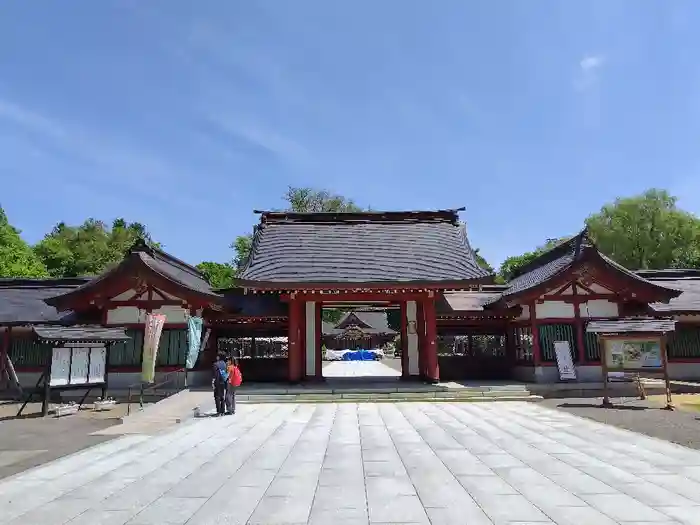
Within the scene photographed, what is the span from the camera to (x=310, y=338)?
61.8ft

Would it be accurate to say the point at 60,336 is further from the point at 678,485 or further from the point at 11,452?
the point at 678,485

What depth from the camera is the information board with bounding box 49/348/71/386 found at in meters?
13.6

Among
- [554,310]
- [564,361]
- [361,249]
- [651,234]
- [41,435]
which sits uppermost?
[651,234]

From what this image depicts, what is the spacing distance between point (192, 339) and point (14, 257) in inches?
1407

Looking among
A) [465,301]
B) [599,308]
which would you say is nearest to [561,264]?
[599,308]

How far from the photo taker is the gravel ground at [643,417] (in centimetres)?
960

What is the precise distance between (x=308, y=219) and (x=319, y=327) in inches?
244

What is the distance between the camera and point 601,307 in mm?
18688

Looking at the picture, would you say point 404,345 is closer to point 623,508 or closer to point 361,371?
point 361,371

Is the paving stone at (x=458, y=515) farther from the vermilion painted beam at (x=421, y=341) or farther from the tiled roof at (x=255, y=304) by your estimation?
the tiled roof at (x=255, y=304)

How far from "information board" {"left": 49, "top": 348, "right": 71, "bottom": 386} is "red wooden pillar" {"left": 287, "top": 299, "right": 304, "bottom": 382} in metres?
7.29

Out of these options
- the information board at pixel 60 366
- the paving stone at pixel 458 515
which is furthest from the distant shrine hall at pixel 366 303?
the paving stone at pixel 458 515

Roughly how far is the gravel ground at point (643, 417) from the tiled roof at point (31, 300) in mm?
18317

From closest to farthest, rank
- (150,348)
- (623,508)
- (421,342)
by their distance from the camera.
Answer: (623,508)
(150,348)
(421,342)
